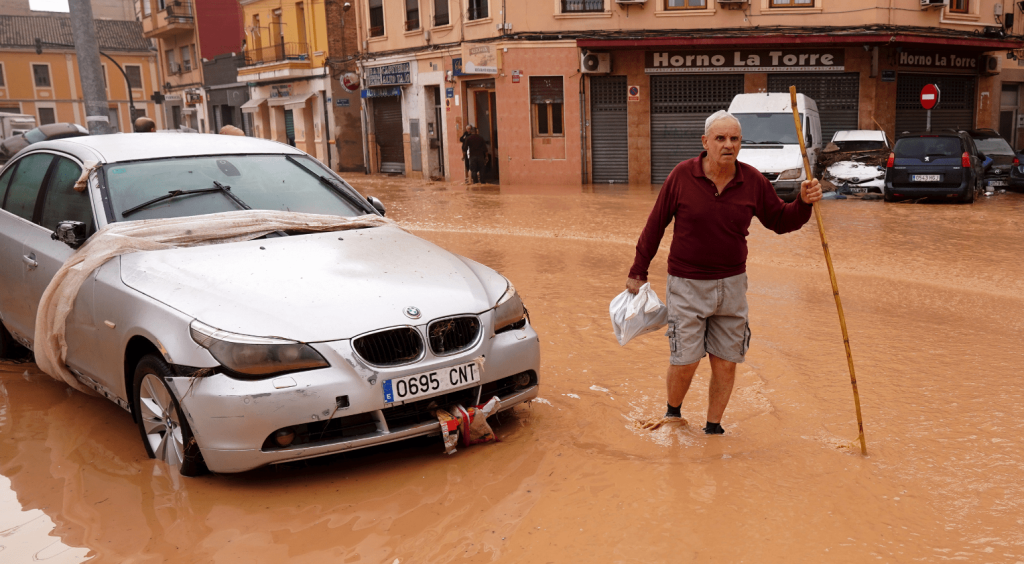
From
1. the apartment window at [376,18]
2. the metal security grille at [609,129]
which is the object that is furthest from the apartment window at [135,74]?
the metal security grille at [609,129]

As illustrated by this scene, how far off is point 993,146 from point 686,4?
8.24 metres

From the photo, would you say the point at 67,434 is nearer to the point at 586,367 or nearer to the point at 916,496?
the point at 586,367

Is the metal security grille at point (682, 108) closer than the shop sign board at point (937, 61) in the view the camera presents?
Yes

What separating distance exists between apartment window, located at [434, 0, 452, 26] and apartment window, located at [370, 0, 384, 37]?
3.19 meters

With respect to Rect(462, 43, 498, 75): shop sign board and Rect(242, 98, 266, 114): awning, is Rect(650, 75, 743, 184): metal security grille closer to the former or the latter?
Rect(462, 43, 498, 75): shop sign board

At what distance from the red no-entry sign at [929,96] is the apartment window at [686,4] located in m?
A: 6.21

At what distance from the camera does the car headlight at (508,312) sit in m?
4.20

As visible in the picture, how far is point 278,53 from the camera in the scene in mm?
35031

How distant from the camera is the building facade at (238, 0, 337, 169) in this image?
33.2m

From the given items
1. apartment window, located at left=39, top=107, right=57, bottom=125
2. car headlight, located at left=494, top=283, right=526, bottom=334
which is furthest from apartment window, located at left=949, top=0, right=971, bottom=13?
apartment window, located at left=39, top=107, right=57, bottom=125

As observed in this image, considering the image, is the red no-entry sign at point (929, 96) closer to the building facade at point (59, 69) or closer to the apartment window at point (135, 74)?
the building facade at point (59, 69)

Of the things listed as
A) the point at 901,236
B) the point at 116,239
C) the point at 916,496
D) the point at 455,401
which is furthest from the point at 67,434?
the point at 901,236

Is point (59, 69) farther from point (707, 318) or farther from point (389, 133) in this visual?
point (707, 318)

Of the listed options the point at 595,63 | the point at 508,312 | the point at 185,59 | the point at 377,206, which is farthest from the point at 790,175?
the point at 185,59
